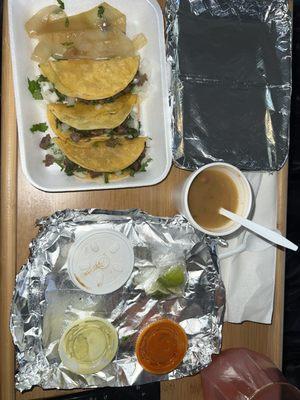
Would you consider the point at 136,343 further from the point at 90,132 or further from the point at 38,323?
the point at 90,132

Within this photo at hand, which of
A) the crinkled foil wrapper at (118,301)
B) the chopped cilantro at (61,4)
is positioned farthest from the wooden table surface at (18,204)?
the chopped cilantro at (61,4)

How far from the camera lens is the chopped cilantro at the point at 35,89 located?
129cm

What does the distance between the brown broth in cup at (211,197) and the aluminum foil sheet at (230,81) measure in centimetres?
6

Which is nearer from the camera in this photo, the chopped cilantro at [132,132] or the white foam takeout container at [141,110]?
the white foam takeout container at [141,110]

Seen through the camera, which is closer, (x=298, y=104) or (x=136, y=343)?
(x=136, y=343)

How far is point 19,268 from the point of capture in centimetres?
127

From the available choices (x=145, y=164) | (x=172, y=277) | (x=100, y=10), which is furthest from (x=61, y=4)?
(x=172, y=277)

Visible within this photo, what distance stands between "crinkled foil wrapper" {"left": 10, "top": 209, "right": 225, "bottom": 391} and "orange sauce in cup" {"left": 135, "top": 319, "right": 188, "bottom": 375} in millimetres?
44

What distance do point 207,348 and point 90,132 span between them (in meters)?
0.66

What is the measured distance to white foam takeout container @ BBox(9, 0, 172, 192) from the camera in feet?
4.08

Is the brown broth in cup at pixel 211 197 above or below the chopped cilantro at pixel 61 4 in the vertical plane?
below

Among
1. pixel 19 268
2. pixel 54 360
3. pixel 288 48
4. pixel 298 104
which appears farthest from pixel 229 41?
pixel 54 360

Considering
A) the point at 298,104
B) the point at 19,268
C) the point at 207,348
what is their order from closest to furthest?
the point at 19,268
the point at 207,348
the point at 298,104

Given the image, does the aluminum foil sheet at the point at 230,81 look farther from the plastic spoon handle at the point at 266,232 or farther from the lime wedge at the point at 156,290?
the lime wedge at the point at 156,290
